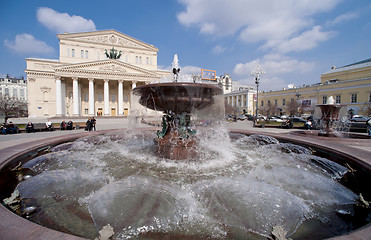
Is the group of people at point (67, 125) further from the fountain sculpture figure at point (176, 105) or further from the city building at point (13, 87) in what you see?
the city building at point (13, 87)

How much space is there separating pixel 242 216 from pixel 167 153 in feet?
9.79

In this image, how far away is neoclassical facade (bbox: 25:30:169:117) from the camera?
117 ft

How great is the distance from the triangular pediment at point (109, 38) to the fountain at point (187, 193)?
46501mm

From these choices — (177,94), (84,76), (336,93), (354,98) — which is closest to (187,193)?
(177,94)

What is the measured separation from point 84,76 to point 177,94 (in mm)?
38896

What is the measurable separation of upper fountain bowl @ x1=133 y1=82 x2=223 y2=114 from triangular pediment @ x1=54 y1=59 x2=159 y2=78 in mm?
37267

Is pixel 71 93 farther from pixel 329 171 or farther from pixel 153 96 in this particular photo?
pixel 329 171

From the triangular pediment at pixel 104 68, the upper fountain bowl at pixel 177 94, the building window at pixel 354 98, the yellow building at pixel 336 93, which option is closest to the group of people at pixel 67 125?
the upper fountain bowl at pixel 177 94

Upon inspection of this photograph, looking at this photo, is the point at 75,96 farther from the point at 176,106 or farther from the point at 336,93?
the point at 336,93

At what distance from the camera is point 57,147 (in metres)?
5.38

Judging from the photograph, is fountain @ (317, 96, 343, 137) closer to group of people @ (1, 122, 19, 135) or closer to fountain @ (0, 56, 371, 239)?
fountain @ (0, 56, 371, 239)

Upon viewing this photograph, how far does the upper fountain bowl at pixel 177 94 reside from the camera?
4114 millimetres

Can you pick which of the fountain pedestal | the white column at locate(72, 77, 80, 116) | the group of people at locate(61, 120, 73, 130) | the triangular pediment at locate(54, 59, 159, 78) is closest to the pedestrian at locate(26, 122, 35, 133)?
the group of people at locate(61, 120, 73, 130)

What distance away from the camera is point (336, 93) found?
1487 inches
